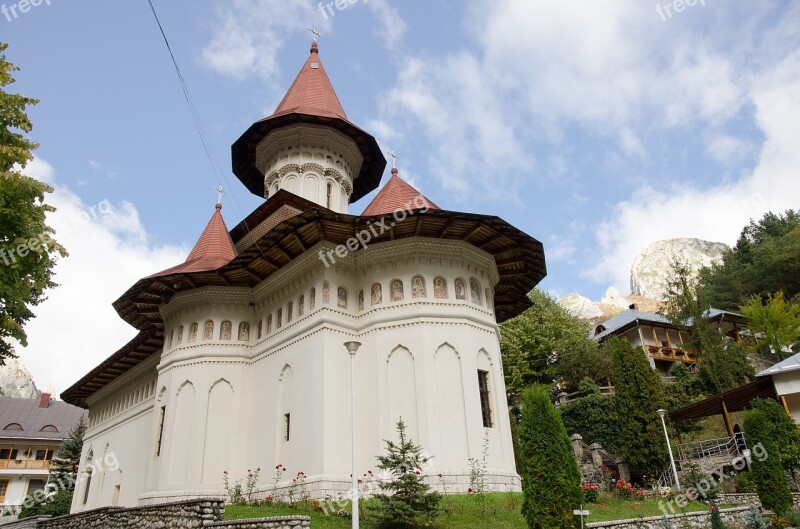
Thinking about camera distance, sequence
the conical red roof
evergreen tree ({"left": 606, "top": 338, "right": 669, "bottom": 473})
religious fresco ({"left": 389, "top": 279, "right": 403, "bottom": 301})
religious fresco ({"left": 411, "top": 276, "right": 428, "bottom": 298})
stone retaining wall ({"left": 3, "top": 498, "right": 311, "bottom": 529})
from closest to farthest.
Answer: stone retaining wall ({"left": 3, "top": 498, "right": 311, "bottom": 529})
religious fresco ({"left": 411, "top": 276, "right": 428, "bottom": 298})
religious fresco ({"left": 389, "top": 279, "right": 403, "bottom": 301})
evergreen tree ({"left": 606, "top": 338, "right": 669, "bottom": 473})
the conical red roof

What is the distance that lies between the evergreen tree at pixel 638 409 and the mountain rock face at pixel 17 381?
7780cm

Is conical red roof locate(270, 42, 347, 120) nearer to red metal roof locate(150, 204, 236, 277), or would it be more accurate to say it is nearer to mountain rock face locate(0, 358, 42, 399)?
red metal roof locate(150, 204, 236, 277)

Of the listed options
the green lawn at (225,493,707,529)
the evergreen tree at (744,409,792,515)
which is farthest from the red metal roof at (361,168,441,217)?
the evergreen tree at (744,409,792,515)

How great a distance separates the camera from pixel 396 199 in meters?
14.5

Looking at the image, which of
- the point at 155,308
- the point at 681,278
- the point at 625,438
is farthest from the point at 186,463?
the point at 681,278

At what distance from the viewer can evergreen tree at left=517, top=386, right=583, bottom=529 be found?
8586mm

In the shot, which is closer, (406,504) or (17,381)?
(406,504)

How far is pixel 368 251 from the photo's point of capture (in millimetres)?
13766

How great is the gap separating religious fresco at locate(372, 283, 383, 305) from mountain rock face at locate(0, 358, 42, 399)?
76953mm

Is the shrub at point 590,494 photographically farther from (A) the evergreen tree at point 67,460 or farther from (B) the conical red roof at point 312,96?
(A) the evergreen tree at point 67,460

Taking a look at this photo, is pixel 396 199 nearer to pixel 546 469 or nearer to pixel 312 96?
A: pixel 546 469

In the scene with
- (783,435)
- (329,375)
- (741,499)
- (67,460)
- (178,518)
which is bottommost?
(741,499)

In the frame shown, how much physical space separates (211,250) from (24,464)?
96.5 ft

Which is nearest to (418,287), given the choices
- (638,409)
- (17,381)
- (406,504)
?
(406,504)
